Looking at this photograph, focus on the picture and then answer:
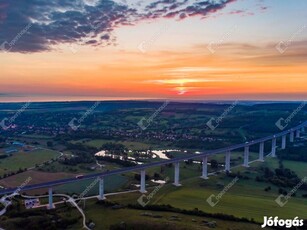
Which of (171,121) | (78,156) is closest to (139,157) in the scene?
(78,156)

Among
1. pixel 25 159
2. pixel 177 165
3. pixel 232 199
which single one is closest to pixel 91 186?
pixel 177 165

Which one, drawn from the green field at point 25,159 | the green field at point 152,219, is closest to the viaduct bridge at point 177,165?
the green field at point 152,219

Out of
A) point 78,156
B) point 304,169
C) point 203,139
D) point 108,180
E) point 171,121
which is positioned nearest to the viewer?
point 108,180

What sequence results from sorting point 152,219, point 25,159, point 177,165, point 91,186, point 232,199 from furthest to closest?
point 25,159
point 177,165
point 91,186
point 232,199
point 152,219

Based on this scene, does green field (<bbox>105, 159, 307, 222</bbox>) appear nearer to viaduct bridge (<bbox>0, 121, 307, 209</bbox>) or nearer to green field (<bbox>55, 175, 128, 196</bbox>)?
viaduct bridge (<bbox>0, 121, 307, 209</bbox>)

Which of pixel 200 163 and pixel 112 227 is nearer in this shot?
pixel 112 227

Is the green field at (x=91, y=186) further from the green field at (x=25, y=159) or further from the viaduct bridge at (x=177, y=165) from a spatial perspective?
the green field at (x=25, y=159)

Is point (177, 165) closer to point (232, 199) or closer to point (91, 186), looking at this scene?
point (232, 199)

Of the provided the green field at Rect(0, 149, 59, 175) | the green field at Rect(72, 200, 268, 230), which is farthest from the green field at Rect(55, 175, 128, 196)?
the green field at Rect(0, 149, 59, 175)

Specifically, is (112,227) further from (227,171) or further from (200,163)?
(200,163)
